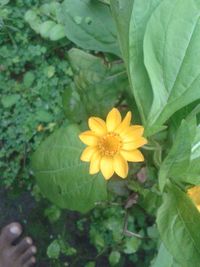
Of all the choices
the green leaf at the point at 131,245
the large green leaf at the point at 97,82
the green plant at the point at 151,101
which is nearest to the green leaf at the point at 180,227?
the green plant at the point at 151,101

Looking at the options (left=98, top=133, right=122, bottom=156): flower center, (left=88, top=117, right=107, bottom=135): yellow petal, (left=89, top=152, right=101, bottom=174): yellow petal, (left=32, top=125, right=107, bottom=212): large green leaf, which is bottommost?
(left=32, top=125, right=107, bottom=212): large green leaf

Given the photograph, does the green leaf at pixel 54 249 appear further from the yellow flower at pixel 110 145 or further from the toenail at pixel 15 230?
the yellow flower at pixel 110 145

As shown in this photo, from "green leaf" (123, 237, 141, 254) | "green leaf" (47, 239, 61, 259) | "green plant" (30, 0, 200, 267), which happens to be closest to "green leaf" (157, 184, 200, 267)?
"green plant" (30, 0, 200, 267)

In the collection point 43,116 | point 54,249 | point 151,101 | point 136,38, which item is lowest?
point 54,249

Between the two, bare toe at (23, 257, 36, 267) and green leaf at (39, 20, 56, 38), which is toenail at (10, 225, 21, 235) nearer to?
bare toe at (23, 257, 36, 267)

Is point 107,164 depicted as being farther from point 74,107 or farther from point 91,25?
point 91,25

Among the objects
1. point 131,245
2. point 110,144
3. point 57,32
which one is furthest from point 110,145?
point 57,32

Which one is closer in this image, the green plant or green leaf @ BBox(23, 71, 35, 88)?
the green plant
